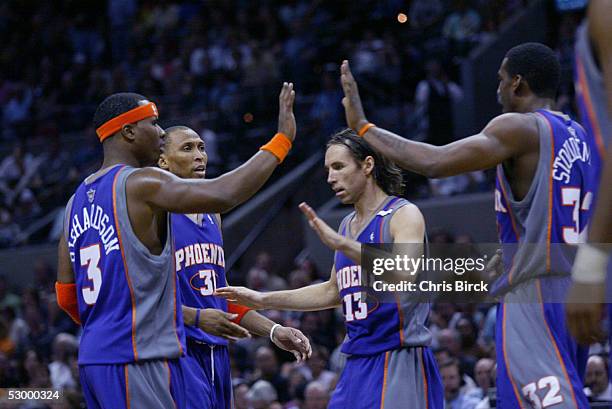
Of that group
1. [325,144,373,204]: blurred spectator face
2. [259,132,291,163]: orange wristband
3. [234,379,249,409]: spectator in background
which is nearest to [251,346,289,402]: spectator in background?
[234,379,249,409]: spectator in background

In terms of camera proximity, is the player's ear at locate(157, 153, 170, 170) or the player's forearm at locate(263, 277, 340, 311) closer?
the player's forearm at locate(263, 277, 340, 311)

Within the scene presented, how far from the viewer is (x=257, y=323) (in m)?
6.27

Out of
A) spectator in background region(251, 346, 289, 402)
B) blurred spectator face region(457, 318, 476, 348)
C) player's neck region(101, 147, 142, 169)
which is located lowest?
spectator in background region(251, 346, 289, 402)

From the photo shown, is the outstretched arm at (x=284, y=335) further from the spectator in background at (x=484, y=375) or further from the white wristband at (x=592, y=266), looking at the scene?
the white wristband at (x=592, y=266)

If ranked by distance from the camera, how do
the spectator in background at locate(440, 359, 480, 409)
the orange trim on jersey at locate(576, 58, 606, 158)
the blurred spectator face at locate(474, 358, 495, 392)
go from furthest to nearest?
the spectator in background at locate(440, 359, 480, 409), the blurred spectator face at locate(474, 358, 495, 392), the orange trim on jersey at locate(576, 58, 606, 158)

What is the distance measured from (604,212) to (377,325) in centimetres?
234

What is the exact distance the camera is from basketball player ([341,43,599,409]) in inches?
181

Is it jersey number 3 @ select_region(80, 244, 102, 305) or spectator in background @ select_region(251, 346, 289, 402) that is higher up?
jersey number 3 @ select_region(80, 244, 102, 305)

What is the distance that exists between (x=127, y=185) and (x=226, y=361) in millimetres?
1521

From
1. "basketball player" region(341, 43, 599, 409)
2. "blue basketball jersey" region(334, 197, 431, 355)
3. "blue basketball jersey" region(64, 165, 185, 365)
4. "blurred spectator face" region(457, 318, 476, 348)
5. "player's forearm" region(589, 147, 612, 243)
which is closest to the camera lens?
"player's forearm" region(589, 147, 612, 243)

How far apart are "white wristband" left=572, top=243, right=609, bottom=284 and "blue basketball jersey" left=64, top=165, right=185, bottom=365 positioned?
237cm

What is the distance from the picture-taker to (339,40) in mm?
15609

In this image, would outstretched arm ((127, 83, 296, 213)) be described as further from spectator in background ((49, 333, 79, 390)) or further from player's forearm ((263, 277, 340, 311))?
spectator in background ((49, 333, 79, 390))

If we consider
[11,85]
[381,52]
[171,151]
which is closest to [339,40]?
[381,52]
